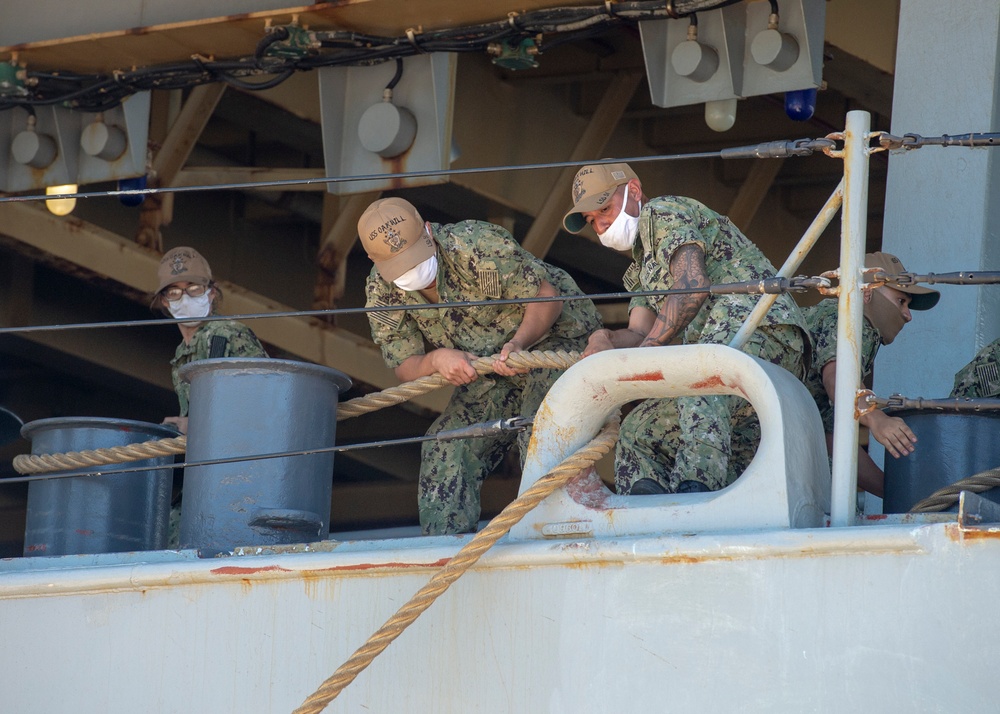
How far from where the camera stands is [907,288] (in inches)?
207

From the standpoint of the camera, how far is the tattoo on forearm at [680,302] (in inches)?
181

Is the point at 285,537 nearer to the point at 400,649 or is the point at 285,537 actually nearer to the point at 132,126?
the point at 400,649

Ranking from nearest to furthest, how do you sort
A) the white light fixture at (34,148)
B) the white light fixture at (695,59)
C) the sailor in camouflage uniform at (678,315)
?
the sailor in camouflage uniform at (678,315) < the white light fixture at (695,59) < the white light fixture at (34,148)

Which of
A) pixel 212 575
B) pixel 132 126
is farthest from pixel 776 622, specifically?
pixel 132 126

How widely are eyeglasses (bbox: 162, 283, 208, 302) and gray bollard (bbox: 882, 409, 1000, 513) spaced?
3.13 metres

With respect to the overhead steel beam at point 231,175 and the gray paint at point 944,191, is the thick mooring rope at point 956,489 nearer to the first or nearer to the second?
the gray paint at point 944,191

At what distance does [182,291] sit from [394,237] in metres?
1.39

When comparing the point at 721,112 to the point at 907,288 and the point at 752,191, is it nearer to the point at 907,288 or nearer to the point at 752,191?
the point at 907,288

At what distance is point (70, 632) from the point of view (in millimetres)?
4211

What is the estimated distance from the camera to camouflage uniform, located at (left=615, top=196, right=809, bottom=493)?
4633 mm

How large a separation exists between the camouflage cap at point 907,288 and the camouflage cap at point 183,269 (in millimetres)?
2814

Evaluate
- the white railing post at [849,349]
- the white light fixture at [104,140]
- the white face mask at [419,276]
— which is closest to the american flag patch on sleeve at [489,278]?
the white face mask at [419,276]

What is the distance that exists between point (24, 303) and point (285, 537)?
21.6 ft

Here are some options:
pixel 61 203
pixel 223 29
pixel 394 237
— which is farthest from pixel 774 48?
pixel 61 203
